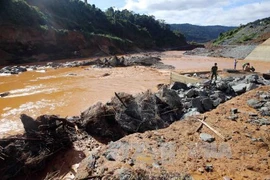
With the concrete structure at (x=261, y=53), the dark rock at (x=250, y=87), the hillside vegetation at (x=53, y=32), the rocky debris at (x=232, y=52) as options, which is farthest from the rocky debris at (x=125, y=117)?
the rocky debris at (x=232, y=52)

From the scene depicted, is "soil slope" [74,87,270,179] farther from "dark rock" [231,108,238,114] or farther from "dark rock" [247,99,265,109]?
"dark rock" [247,99,265,109]

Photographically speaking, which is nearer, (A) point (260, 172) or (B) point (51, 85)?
(A) point (260, 172)

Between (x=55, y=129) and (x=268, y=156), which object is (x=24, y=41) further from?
(x=268, y=156)

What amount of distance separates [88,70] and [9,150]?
68.0 feet

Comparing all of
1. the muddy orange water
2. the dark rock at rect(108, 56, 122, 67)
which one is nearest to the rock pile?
the muddy orange water

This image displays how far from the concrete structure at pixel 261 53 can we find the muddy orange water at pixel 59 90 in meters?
21.2

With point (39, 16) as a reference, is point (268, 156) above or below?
below

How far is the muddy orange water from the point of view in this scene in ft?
40.8

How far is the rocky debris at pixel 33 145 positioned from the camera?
5961 millimetres

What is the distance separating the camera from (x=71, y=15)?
52156 mm

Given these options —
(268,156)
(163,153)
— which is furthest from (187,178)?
(268,156)

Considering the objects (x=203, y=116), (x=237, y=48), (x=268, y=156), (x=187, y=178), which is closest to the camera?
(x=187, y=178)

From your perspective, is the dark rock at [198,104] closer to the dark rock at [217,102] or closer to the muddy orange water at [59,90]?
the dark rock at [217,102]

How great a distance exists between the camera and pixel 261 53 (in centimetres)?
3691
